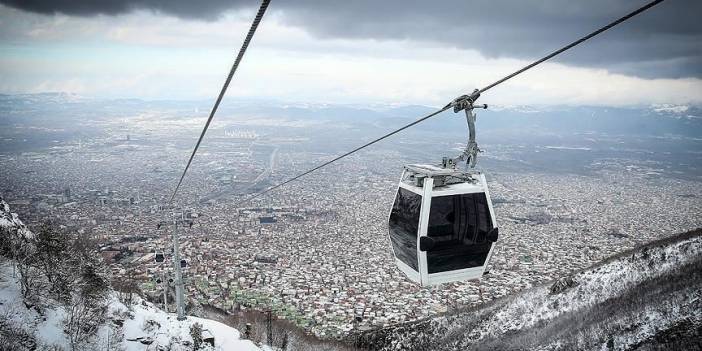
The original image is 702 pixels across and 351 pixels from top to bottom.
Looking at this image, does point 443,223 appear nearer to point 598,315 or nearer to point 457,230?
point 457,230

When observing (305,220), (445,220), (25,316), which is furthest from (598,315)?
(305,220)

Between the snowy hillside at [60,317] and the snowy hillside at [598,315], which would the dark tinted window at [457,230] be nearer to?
the snowy hillside at [60,317]

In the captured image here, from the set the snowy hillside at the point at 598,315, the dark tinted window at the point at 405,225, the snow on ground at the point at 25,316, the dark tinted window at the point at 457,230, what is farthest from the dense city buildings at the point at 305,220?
the dark tinted window at the point at 457,230

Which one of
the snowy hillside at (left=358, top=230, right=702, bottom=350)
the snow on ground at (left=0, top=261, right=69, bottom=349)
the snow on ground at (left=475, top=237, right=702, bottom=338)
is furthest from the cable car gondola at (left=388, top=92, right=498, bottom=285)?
the snow on ground at (left=475, top=237, right=702, bottom=338)

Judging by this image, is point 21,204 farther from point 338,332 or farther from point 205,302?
point 338,332

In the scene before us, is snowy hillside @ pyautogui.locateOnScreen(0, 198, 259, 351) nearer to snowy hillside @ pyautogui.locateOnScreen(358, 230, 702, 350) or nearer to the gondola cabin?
the gondola cabin

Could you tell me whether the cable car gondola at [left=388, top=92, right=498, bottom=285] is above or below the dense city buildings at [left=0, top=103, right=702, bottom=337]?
above
